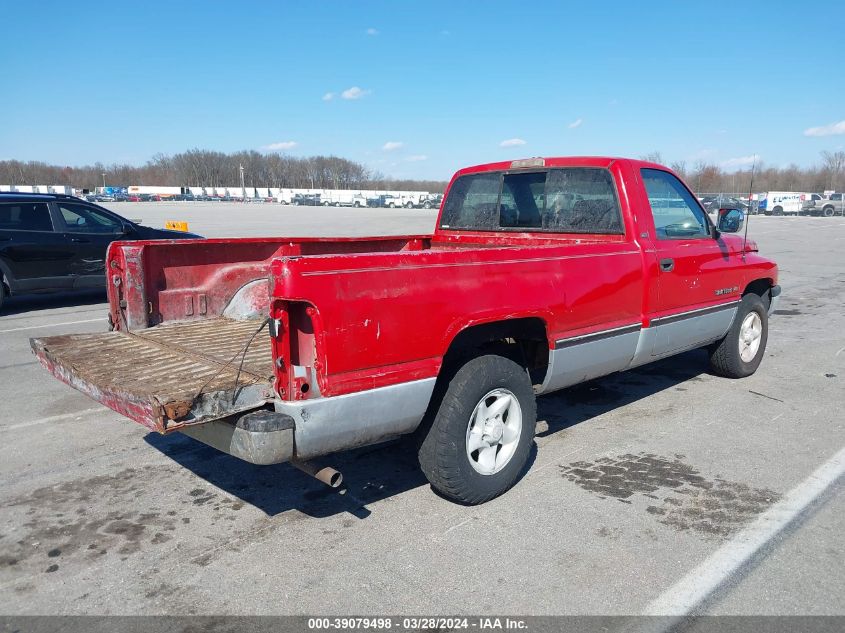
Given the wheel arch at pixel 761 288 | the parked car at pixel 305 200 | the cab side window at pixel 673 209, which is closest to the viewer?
the cab side window at pixel 673 209

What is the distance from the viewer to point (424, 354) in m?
3.36

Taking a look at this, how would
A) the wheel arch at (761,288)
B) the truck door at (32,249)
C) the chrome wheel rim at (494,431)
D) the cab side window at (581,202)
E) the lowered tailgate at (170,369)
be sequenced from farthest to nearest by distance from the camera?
1. the truck door at (32,249)
2. the wheel arch at (761,288)
3. the cab side window at (581,202)
4. the chrome wheel rim at (494,431)
5. the lowered tailgate at (170,369)

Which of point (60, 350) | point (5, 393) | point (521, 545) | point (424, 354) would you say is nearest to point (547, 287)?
point (424, 354)

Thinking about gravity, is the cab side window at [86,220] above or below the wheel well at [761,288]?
above

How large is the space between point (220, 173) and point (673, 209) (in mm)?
169392

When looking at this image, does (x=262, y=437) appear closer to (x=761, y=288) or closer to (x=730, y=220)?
(x=730, y=220)

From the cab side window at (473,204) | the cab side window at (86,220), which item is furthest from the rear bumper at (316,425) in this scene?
the cab side window at (86,220)

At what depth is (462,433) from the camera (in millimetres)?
3590

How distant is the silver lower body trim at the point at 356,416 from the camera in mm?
3012

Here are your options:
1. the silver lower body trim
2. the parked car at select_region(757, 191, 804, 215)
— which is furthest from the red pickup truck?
the parked car at select_region(757, 191, 804, 215)

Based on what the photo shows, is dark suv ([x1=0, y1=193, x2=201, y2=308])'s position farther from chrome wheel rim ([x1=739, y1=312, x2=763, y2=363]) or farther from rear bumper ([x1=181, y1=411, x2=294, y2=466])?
rear bumper ([x1=181, y1=411, x2=294, y2=466])

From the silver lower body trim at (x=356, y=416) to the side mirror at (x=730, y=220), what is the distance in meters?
3.63

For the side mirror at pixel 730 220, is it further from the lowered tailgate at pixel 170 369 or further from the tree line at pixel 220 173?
the tree line at pixel 220 173

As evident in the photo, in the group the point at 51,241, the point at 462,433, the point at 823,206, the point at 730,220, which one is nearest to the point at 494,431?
the point at 462,433
